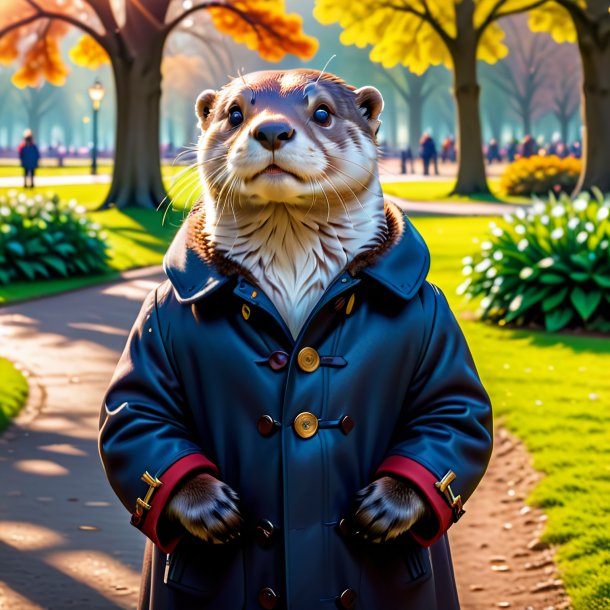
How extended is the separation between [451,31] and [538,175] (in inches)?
200

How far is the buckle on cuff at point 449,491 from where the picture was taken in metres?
2.59

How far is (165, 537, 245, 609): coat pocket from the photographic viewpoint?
2.56 m

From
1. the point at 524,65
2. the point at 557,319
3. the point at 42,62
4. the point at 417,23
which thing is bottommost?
the point at 557,319

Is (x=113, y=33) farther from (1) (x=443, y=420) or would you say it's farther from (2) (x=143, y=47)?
(1) (x=443, y=420)

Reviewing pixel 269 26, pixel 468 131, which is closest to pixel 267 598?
pixel 269 26

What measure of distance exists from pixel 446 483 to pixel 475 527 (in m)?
3.68

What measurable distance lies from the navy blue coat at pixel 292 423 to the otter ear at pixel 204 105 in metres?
0.32

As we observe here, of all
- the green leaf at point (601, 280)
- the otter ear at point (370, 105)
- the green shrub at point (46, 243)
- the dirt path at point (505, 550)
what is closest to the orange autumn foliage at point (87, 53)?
the green shrub at point (46, 243)

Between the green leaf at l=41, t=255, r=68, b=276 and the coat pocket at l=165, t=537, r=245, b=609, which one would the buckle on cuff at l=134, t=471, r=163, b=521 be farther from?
the green leaf at l=41, t=255, r=68, b=276

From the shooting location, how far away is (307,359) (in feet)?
8.29

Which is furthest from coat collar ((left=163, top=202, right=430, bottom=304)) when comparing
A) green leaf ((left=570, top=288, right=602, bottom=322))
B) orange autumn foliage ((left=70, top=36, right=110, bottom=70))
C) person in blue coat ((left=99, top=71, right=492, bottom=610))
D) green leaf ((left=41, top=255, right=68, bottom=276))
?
orange autumn foliage ((left=70, top=36, right=110, bottom=70))

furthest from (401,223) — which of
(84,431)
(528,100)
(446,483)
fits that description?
(528,100)

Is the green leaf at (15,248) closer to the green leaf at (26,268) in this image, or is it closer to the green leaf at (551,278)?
the green leaf at (26,268)

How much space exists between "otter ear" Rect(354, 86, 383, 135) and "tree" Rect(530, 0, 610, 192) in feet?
76.3
